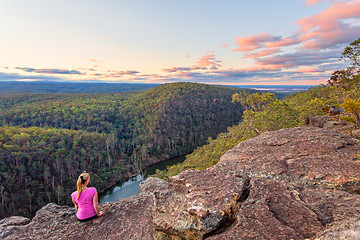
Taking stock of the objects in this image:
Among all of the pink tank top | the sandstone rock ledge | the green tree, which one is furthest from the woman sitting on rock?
the green tree

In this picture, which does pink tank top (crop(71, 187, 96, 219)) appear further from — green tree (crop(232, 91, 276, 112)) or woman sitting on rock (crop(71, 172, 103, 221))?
green tree (crop(232, 91, 276, 112))

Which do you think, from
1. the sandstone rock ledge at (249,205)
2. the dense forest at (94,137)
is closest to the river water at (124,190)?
the dense forest at (94,137)

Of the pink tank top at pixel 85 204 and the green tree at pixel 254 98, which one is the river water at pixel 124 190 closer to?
the green tree at pixel 254 98

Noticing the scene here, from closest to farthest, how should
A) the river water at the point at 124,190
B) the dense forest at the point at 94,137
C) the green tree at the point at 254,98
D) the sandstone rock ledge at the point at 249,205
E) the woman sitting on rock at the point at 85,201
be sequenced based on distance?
the sandstone rock ledge at the point at 249,205, the woman sitting on rock at the point at 85,201, the green tree at the point at 254,98, the river water at the point at 124,190, the dense forest at the point at 94,137

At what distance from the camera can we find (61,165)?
74.8 meters

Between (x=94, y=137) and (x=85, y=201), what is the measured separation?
9633cm

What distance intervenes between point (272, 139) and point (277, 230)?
6.91 meters

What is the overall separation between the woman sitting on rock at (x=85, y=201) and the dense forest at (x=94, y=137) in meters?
71.1

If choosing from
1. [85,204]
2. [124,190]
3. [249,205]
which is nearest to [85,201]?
[85,204]

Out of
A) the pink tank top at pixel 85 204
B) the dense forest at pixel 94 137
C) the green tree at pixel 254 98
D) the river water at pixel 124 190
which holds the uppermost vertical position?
the green tree at pixel 254 98

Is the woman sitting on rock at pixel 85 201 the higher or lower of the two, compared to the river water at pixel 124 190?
higher

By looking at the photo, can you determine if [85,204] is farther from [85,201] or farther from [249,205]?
[249,205]

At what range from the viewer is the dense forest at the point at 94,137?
214 feet

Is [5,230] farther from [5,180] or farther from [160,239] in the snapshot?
[5,180]
